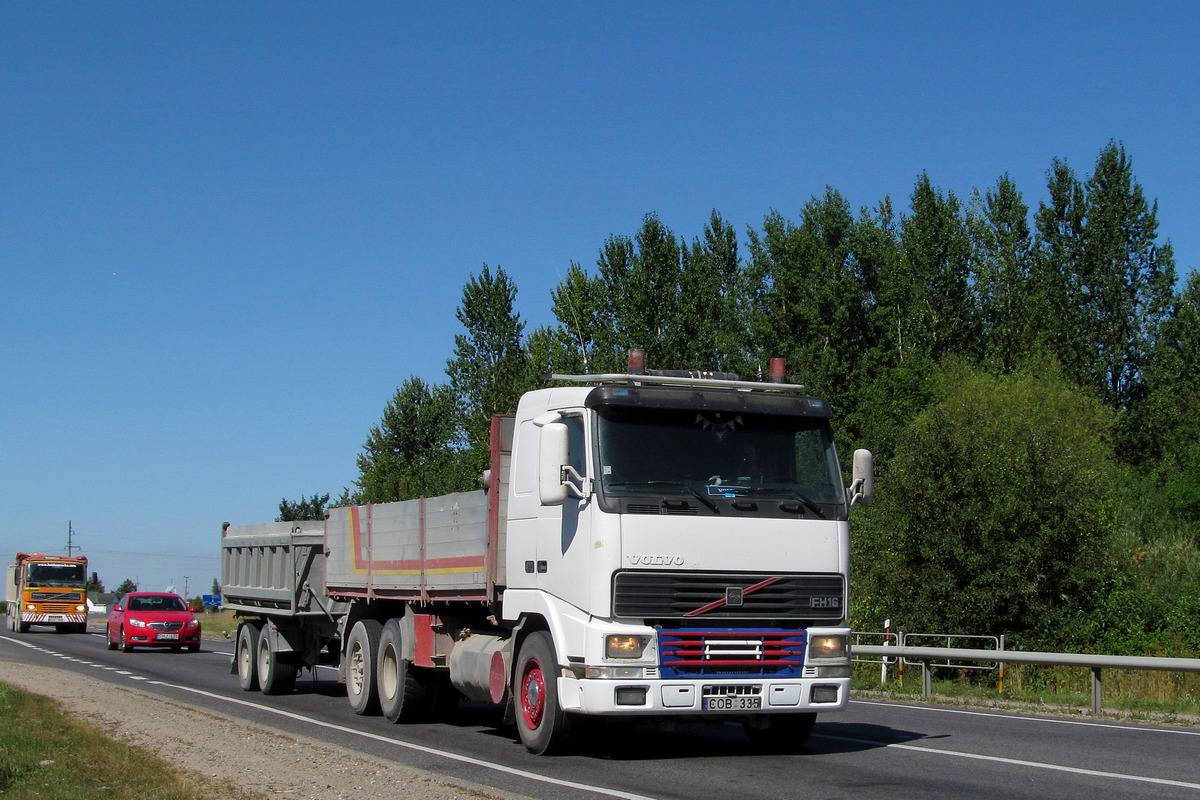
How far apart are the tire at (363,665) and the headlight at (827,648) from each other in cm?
650

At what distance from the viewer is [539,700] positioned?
11.4 meters

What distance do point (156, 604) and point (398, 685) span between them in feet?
79.1

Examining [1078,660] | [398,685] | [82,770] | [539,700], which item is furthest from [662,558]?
[1078,660]

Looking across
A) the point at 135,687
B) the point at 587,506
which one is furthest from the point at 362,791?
the point at 135,687

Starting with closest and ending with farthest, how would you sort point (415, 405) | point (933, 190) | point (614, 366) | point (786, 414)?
point (786, 414), point (614, 366), point (933, 190), point (415, 405)

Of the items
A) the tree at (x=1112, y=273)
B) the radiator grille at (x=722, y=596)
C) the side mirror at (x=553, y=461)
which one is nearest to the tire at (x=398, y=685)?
the side mirror at (x=553, y=461)

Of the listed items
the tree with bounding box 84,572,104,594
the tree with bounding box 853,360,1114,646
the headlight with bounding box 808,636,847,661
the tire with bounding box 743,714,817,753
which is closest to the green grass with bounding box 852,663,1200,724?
the tree with bounding box 853,360,1114,646

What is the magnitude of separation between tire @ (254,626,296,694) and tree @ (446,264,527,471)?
36494 millimetres

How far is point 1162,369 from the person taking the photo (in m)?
55.1

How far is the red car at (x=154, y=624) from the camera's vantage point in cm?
3500

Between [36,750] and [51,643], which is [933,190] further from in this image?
[36,750]

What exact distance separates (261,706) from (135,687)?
465 cm

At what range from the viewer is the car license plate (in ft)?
34.6

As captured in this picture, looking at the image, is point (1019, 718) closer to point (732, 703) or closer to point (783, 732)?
point (783, 732)
